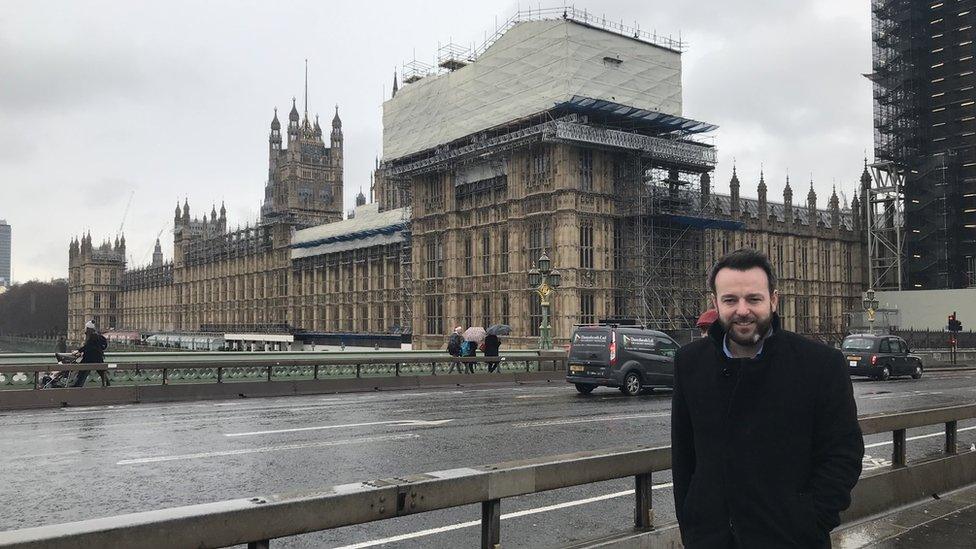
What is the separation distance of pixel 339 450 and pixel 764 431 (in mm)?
8912

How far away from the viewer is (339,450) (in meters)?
11.5

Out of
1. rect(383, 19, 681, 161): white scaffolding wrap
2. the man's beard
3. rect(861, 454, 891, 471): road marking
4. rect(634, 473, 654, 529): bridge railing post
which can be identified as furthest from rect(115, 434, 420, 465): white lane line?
rect(383, 19, 681, 161): white scaffolding wrap

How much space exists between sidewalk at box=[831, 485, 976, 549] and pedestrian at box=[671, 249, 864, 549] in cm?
394

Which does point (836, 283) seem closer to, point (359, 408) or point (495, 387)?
point (495, 387)

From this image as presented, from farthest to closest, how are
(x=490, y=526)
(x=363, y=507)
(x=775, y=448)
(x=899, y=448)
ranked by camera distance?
1. (x=899, y=448)
2. (x=490, y=526)
3. (x=363, y=507)
4. (x=775, y=448)

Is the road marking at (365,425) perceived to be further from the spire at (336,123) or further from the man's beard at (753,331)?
the spire at (336,123)

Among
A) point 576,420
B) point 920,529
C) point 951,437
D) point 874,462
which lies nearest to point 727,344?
point 920,529

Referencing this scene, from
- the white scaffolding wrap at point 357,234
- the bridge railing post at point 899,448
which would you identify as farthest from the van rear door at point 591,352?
the white scaffolding wrap at point 357,234

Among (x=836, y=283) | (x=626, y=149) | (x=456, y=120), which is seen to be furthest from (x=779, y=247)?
(x=456, y=120)

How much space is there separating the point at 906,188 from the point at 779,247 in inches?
429

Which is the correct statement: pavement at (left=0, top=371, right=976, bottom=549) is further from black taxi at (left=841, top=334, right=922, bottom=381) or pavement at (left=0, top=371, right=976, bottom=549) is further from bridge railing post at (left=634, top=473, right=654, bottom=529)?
black taxi at (left=841, top=334, right=922, bottom=381)

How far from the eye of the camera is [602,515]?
Result: 789cm

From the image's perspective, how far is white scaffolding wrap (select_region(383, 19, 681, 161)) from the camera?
50188 mm

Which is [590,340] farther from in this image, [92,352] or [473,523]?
[473,523]
